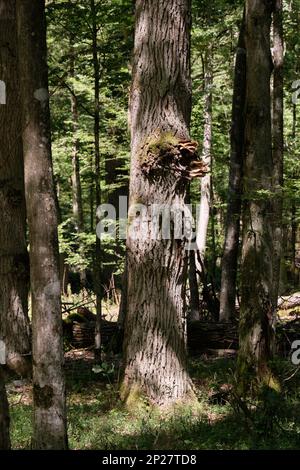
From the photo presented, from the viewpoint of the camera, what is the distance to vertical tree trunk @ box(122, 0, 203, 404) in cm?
713

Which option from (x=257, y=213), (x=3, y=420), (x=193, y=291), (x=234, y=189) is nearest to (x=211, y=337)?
(x=193, y=291)

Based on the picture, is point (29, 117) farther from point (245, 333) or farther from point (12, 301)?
point (12, 301)

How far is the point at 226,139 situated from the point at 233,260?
10.1 metres

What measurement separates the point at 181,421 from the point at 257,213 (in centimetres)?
285

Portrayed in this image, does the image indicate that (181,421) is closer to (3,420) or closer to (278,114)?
(3,420)

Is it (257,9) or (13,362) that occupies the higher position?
(257,9)

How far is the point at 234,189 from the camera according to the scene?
1155 cm

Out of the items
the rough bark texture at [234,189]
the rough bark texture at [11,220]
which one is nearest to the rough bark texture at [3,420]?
the rough bark texture at [11,220]

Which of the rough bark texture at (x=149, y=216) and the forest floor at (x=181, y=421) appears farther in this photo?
the rough bark texture at (x=149, y=216)

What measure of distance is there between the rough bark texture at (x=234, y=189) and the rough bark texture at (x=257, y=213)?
2924mm

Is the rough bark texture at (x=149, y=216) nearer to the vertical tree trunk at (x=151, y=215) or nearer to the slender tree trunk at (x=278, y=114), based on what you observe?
the vertical tree trunk at (x=151, y=215)

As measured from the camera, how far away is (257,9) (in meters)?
7.80

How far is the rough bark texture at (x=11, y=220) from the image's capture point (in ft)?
30.3
